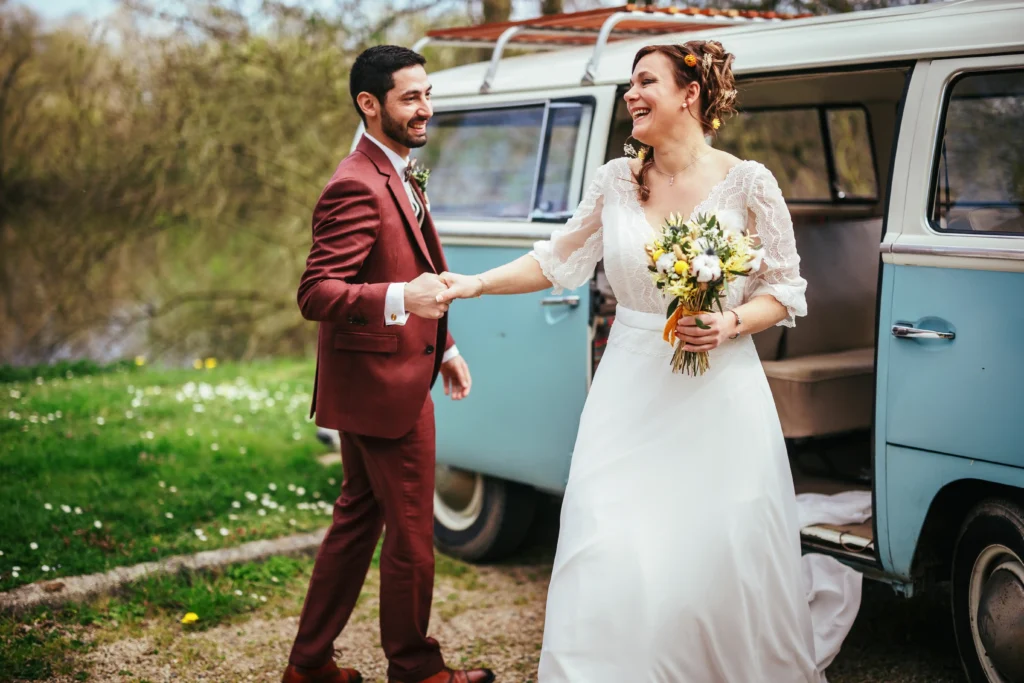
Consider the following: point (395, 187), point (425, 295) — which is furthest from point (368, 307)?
point (395, 187)

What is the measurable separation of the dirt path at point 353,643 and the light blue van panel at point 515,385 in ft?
2.03

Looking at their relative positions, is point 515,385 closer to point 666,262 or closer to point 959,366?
point 666,262

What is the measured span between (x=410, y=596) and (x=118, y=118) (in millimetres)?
9584

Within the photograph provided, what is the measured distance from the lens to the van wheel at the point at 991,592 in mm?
3400

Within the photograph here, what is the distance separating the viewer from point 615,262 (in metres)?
3.46

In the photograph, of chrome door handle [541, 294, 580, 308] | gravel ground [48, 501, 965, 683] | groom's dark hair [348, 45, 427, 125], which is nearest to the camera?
groom's dark hair [348, 45, 427, 125]

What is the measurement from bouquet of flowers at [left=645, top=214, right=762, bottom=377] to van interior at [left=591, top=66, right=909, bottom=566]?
125 cm

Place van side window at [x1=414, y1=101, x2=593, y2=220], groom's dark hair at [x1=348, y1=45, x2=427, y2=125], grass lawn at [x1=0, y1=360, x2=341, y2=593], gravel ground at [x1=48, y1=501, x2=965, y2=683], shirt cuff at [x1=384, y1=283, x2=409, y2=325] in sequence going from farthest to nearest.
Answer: grass lawn at [x1=0, y1=360, x2=341, y2=593]
van side window at [x1=414, y1=101, x2=593, y2=220]
gravel ground at [x1=48, y1=501, x2=965, y2=683]
groom's dark hair at [x1=348, y1=45, x2=427, y2=125]
shirt cuff at [x1=384, y1=283, x2=409, y2=325]

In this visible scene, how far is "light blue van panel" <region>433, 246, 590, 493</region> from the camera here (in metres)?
4.65

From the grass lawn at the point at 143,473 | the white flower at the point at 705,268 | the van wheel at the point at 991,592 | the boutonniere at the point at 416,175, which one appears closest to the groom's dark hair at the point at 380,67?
the boutonniere at the point at 416,175

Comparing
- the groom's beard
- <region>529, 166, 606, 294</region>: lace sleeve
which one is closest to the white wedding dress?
<region>529, 166, 606, 294</region>: lace sleeve

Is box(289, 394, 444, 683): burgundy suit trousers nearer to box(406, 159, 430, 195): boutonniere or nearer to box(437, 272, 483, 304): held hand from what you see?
box(437, 272, 483, 304): held hand

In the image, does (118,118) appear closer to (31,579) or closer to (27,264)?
(27,264)

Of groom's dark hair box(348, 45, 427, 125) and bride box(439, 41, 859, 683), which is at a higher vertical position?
groom's dark hair box(348, 45, 427, 125)
